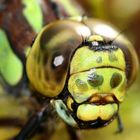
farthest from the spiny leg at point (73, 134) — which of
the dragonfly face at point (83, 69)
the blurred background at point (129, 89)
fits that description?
the dragonfly face at point (83, 69)

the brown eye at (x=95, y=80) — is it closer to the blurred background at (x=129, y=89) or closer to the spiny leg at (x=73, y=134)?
the blurred background at (x=129, y=89)

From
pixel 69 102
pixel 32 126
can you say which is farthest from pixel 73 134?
pixel 69 102

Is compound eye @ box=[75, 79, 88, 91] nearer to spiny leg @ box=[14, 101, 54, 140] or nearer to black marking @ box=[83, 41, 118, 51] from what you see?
black marking @ box=[83, 41, 118, 51]

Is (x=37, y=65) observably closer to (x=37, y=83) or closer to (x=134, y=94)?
(x=37, y=83)

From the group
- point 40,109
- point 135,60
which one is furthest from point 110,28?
point 40,109

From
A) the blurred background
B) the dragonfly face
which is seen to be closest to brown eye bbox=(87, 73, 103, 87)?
the dragonfly face
